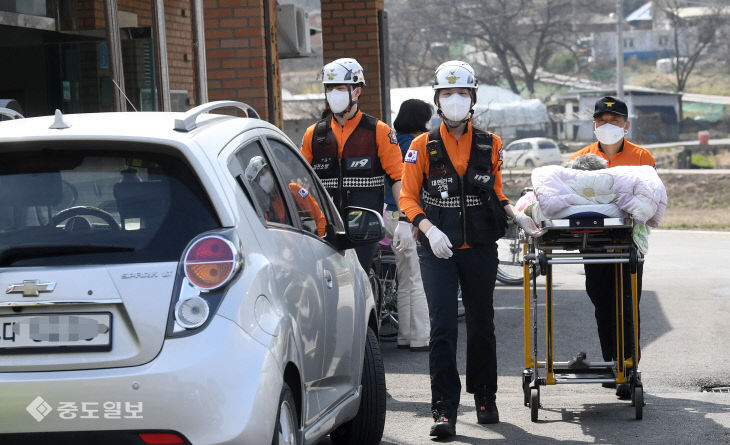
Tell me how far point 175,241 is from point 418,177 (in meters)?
2.92

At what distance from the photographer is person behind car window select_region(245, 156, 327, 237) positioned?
4543 mm

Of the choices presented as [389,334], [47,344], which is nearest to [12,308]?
[47,344]

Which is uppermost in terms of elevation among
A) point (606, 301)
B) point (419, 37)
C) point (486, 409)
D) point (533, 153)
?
point (419, 37)

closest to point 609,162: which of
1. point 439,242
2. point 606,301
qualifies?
point 606,301

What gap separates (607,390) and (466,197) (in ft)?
7.02

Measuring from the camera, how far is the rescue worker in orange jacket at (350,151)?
801 cm

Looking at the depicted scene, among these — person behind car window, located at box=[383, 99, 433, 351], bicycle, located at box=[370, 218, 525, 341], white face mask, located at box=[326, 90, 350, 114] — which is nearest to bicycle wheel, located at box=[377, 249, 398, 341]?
bicycle, located at box=[370, 218, 525, 341]

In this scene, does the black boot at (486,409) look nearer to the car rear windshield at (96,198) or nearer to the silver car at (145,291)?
the silver car at (145,291)

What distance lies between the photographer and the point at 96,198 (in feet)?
13.2

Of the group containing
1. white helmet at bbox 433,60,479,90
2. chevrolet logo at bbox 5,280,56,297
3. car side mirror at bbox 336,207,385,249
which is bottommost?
car side mirror at bbox 336,207,385,249

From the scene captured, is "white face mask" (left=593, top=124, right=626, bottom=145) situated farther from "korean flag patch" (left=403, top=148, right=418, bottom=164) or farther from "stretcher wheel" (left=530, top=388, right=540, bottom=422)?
"stretcher wheel" (left=530, top=388, right=540, bottom=422)

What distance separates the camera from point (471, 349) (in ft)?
22.4

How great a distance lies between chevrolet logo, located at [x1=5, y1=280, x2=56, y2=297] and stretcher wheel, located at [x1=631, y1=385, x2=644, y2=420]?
13.2ft

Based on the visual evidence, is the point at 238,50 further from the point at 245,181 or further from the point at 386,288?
the point at 245,181
